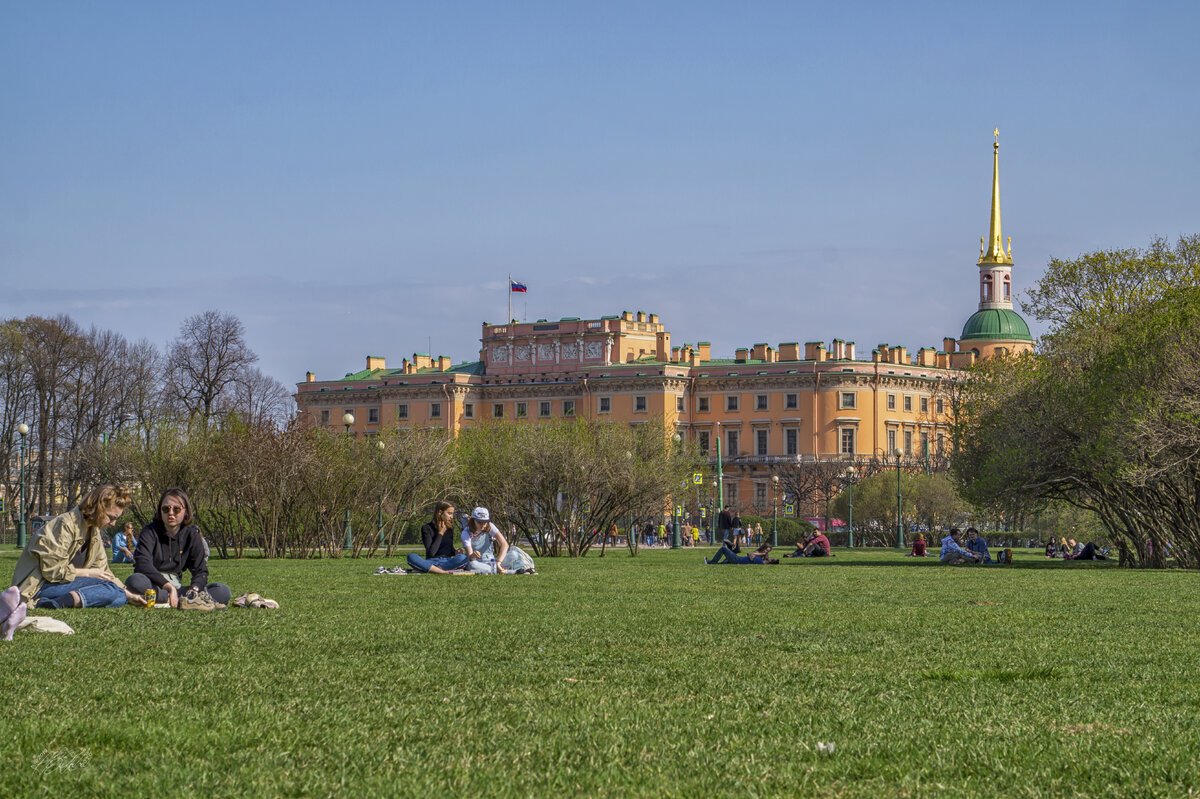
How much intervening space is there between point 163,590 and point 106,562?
64 cm

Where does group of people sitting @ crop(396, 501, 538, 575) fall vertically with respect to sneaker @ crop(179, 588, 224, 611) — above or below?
above

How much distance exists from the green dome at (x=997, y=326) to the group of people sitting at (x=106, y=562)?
113058 millimetres

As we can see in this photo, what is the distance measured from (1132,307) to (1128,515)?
4.75 metres

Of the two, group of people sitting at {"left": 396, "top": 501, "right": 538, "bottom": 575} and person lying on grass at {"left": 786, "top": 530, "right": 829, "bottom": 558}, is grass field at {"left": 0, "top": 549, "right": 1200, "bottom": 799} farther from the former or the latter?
person lying on grass at {"left": 786, "top": 530, "right": 829, "bottom": 558}

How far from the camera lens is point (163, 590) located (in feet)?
45.4

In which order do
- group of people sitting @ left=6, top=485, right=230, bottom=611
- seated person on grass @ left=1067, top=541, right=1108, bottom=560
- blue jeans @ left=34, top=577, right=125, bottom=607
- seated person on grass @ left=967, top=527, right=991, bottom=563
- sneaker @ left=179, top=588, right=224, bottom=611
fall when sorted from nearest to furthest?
group of people sitting @ left=6, top=485, right=230, bottom=611 < blue jeans @ left=34, top=577, right=125, bottom=607 < sneaker @ left=179, top=588, right=224, bottom=611 < seated person on grass @ left=967, top=527, right=991, bottom=563 < seated person on grass @ left=1067, top=541, right=1108, bottom=560

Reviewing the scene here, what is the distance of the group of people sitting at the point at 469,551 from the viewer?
22.1m

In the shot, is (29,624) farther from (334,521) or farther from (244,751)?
(334,521)

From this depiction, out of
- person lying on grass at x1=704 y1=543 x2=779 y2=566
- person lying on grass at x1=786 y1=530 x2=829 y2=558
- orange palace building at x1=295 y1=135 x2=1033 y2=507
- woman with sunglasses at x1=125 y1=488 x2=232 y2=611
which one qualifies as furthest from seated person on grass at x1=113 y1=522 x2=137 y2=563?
orange palace building at x1=295 y1=135 x2=1033 y2=507

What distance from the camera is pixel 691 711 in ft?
22.6

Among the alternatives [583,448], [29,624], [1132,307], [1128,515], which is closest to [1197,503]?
[1128,515]

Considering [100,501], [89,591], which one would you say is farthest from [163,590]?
[100,501]

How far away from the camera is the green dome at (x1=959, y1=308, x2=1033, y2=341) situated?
4779 inches

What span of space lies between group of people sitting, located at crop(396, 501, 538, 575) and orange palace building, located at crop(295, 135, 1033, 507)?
85.0 meters
